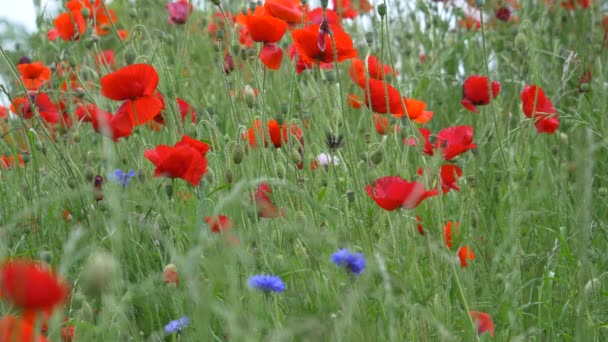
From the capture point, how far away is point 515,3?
3.80m

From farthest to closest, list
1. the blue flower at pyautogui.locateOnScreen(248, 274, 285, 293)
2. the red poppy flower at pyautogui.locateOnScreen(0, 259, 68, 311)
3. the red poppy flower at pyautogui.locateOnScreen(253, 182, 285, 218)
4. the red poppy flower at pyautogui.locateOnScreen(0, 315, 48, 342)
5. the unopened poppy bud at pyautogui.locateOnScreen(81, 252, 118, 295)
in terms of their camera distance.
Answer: the red poppy flower at pyautogui.locateOnScreen(253, 182, 285, 218), the blue flower at pyautogui.locateOnScreen(248, 274, 285, 293), the unopened poppy bud at pyautogui.locateOnScreen(81, 252, 118, 295), the red poppy flower at pyautogui.locateOnScreen(0, 315, 48, 342), the red poppy flower at pyautogui.locateOnScreen(0, 259, 68, 311)

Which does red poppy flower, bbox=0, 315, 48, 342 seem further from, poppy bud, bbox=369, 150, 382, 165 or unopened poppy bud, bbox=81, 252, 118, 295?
poppy bud, bbox=369, 150, 382, 165

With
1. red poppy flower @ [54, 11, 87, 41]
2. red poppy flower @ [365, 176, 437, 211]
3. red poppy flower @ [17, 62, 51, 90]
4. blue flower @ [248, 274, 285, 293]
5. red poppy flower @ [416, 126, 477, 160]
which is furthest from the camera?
red poppy flower @ [54, 11, 87, 41]

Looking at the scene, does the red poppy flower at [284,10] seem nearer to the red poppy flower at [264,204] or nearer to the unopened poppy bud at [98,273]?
the red poppy flower at [264,204]

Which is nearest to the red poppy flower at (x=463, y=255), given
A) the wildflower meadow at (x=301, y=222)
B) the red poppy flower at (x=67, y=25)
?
the wildflower meadow at (x=301, y=222)

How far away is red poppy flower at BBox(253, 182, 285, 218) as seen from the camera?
1833 millimetres

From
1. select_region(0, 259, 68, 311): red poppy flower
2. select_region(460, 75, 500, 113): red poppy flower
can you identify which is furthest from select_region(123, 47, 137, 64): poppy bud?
select_region(0, 259, 68, 311): red poppy flower

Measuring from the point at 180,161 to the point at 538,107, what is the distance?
875 millimetres

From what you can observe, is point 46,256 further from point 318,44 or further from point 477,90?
point 477,90

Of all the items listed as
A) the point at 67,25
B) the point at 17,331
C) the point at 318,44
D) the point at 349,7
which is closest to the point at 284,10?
the point at 318,44

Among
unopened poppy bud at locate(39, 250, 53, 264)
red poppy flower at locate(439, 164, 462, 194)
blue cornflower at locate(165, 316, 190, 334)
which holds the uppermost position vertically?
unopened poppy bud at locate(39, 250, 53, 264)

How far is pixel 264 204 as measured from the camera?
1.84 meters

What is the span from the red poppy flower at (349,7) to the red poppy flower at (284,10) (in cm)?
76

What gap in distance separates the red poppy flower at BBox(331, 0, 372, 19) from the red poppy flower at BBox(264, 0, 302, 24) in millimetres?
756
